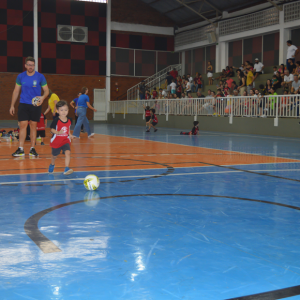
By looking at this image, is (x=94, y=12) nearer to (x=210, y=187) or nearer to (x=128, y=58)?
(x=128, y=58)

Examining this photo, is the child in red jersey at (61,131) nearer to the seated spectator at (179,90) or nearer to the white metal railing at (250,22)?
the seated spectator at (179,90)

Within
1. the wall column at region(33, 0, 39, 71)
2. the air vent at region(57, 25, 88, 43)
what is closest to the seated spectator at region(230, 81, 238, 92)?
the air vent at region(57, 25, 88, 43)

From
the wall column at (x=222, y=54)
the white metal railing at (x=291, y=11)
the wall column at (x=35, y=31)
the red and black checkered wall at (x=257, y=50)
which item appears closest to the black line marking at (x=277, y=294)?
the white metal railing at (x=291, y=11)

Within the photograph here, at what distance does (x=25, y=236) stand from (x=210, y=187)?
8.94 feet

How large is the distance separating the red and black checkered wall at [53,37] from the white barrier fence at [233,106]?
27.7 feet

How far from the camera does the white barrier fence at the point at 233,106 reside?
15945mm

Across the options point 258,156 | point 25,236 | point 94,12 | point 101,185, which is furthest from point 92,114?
point 25,236

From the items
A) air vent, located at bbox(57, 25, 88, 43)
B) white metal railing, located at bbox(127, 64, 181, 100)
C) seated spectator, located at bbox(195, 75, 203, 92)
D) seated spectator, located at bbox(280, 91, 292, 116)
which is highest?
air vent, located at bbox(57, 25, 88, 43)

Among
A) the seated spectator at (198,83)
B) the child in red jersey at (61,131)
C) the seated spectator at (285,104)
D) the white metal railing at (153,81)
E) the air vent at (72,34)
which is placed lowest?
the child in red jersey at (61,131)

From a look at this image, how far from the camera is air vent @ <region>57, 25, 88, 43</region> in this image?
31263 millimetres

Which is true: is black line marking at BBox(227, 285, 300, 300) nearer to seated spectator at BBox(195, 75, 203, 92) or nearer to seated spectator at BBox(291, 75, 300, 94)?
seated spectator at BBox(291, 75, 300, 94)

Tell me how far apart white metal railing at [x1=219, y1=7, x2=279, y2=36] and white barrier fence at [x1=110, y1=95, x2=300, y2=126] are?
24.1 feet

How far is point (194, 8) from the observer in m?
29.3

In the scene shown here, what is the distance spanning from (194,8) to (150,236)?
2827 centimetres
